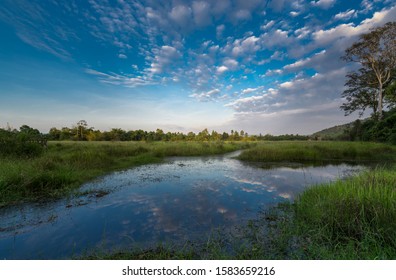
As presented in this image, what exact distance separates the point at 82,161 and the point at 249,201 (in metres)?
9.99

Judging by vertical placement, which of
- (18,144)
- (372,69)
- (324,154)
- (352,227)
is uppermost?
(372,69)

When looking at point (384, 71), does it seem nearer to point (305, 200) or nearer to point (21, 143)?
point (305, 200)

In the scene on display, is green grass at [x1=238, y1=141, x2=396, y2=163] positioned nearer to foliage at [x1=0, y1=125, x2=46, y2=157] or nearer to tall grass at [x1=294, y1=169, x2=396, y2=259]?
tall grass at [x1=294, y1=169, x2=396, y2=259]

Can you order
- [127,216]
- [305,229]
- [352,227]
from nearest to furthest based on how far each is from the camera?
[352,227] → [305,229] → [127,216]

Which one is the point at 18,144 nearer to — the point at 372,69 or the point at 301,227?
the point at 301,227

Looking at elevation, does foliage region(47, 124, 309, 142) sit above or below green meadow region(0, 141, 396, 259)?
above

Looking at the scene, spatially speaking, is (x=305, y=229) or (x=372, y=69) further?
(x=372, y=69)

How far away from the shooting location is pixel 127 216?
4.83 m

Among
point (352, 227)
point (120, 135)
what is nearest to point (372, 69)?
point (352, 227)

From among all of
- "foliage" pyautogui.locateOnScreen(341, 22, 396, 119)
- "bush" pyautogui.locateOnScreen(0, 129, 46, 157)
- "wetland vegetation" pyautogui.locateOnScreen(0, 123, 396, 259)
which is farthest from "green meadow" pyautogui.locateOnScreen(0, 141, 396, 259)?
"foliage" pyautogui.locateOnScreen(341, 22, 396, 119)

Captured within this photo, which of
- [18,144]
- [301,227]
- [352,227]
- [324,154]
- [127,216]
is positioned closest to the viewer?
[352,227]

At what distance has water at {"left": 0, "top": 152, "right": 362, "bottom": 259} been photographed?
11.4 feet

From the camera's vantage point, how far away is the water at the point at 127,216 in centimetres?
348

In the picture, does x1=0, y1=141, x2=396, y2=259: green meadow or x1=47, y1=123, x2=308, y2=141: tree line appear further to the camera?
x1=47, y1=123, x2=308, y2=141: tree line
